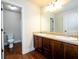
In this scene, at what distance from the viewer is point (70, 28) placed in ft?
8.41

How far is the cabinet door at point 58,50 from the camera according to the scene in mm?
1992

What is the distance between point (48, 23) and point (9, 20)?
8.78 feet

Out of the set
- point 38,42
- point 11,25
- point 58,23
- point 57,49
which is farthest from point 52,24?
point 11,25

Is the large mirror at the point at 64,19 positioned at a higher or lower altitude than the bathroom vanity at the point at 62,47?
higher

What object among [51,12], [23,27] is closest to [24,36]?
[23,27]

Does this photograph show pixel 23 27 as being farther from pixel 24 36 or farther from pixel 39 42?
pixel 39 42

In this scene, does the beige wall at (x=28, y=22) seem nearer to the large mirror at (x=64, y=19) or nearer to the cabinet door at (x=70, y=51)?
the large mirror at (x=64, y=19)

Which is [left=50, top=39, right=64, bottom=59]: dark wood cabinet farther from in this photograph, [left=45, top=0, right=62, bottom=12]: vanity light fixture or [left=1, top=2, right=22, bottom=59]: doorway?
[left=1, top=2, right=22, bottom=59]: doorway

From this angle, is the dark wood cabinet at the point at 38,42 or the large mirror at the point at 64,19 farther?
the dark wood cabinet at the point at 38,42

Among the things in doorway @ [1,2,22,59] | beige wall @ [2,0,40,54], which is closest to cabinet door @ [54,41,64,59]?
beige wall @ [2,0,40,54]

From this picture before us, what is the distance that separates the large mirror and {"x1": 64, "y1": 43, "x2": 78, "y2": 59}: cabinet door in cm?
77

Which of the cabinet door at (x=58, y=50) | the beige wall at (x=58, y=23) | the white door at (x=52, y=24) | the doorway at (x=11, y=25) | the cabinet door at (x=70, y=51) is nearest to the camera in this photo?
the cabinet door at (x=70, y=51)

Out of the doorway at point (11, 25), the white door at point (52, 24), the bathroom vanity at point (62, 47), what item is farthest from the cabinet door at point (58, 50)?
the doorway at point (11, 25)

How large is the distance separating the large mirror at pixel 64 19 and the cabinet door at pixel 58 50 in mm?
704
